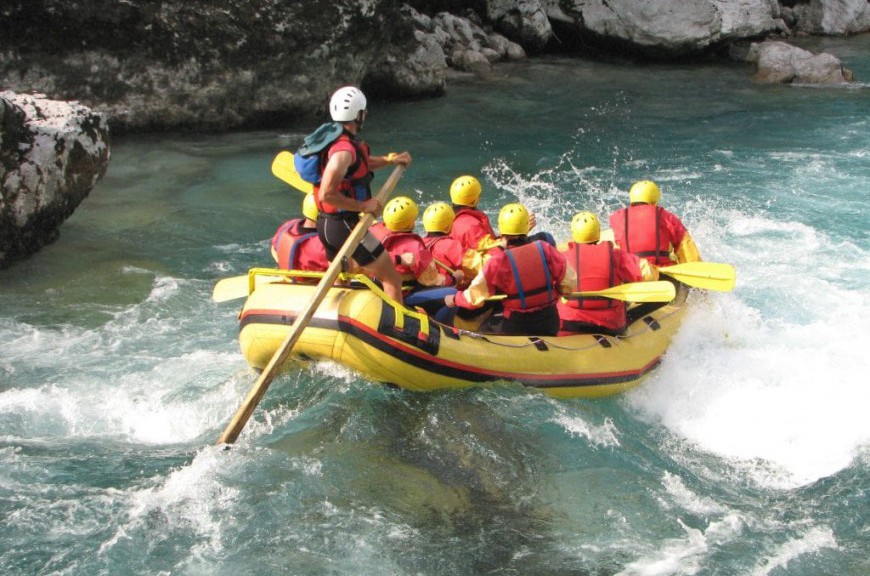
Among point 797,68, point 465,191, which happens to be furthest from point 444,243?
point 797,68

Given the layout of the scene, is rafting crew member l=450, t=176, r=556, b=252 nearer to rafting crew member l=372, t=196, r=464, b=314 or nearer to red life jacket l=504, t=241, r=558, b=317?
rafting crew member l=372, t=196, r=464, b=314

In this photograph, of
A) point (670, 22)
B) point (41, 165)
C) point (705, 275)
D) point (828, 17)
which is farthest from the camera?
point (828, 17)

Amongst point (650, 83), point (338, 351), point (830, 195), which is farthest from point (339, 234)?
point (650, 83)

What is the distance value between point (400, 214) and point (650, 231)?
7.06 feet

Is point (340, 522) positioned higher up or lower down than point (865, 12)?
lower down

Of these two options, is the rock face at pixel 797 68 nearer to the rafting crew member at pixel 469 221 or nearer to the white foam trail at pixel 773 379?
the white foam trail at pixel 773 379

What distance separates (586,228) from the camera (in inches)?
261

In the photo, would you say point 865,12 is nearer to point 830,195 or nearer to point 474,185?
point 830,195

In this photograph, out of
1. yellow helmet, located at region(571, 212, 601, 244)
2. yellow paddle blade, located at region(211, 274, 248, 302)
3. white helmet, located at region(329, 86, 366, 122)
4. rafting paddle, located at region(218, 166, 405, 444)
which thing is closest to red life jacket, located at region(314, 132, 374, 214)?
white helmet, located at region(329, 86, 366, 122)

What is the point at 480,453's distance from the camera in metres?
5.88

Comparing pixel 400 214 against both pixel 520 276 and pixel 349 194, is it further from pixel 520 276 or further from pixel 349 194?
pixel 520 276

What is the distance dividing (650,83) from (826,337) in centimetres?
964

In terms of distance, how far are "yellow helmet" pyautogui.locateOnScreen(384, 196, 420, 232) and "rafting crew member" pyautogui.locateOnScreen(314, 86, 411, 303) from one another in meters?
0.35

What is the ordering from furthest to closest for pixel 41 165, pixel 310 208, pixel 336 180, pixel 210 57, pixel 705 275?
pixel 210 57 < pixel 41 165 < pixel 705 275 < pixel 310 208 < pixel 336 180
